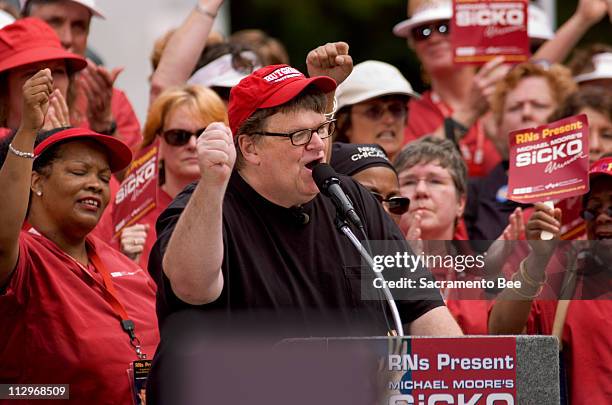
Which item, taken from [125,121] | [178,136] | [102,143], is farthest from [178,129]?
[102,143]

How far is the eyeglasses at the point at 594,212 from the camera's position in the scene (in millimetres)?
5809

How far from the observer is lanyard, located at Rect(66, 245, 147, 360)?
5273 millimetres

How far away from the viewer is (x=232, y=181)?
4.83 m

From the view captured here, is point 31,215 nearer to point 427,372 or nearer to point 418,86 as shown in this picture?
point 427,372

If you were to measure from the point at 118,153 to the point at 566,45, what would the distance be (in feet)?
12.9

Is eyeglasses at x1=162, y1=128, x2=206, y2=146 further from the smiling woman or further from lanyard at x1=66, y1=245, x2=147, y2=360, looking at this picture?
lanyard at x1=66, y1=245, x2=147, y2=360

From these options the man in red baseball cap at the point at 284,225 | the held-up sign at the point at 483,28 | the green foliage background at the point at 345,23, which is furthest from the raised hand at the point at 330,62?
the green foliage background at the point at 345,23

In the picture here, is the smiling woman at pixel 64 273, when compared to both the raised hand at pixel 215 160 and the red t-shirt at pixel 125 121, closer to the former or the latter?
the raised hand at pixel 215 160

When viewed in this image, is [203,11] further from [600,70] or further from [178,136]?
[600,70]

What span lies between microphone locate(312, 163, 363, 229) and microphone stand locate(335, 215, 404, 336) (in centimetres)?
4

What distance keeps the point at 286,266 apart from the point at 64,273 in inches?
40.3

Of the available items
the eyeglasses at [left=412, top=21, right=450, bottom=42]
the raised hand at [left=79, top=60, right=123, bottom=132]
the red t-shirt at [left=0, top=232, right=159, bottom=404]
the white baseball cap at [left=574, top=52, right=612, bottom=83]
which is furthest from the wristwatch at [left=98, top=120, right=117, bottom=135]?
the white baseball cap at [left=574, top=52, right=612, bottom=83]

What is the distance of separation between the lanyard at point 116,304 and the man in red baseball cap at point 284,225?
2.16 feet

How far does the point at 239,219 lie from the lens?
15.4ft
